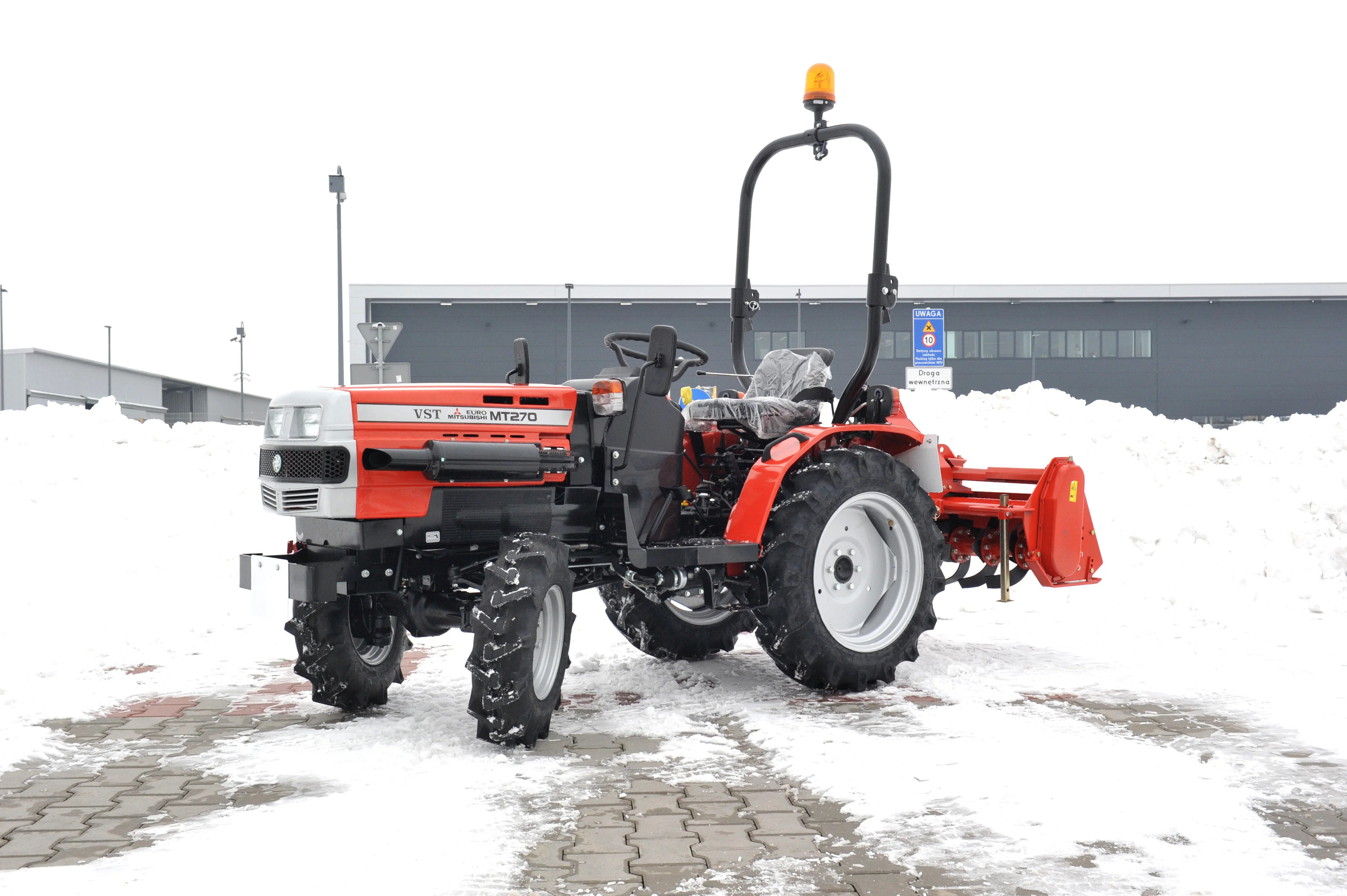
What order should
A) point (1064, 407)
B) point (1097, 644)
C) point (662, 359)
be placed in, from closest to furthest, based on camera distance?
point (662, 359) < point (1097, 644) < point (1064, 407)

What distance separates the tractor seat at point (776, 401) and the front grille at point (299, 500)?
212cm

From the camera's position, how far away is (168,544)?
9133 millimetres

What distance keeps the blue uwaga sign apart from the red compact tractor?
14.3 meters

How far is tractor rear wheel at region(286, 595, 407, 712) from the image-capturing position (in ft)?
16.7

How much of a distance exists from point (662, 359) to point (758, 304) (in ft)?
6.38

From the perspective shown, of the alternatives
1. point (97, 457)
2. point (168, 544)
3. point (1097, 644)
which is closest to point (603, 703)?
point (1097, 644)

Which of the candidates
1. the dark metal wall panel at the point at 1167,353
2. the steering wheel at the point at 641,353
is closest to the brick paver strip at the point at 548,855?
the steering wheel at the point at 641,353

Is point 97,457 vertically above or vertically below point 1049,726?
above

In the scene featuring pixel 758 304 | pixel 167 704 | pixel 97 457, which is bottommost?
pixel 167 704

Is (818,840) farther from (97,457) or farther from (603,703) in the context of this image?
(97,457)

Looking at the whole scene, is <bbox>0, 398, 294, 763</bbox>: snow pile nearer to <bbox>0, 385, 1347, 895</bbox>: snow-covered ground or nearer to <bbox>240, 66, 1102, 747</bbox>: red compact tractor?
<bbox>0, 385, 1347, 895</bbox>: snow-covered ground

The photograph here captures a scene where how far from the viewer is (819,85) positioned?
6238 mm

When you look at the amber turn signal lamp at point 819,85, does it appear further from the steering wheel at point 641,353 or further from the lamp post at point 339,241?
the lamp post at point 339,241

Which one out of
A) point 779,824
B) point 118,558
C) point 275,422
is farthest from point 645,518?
point 118,558
